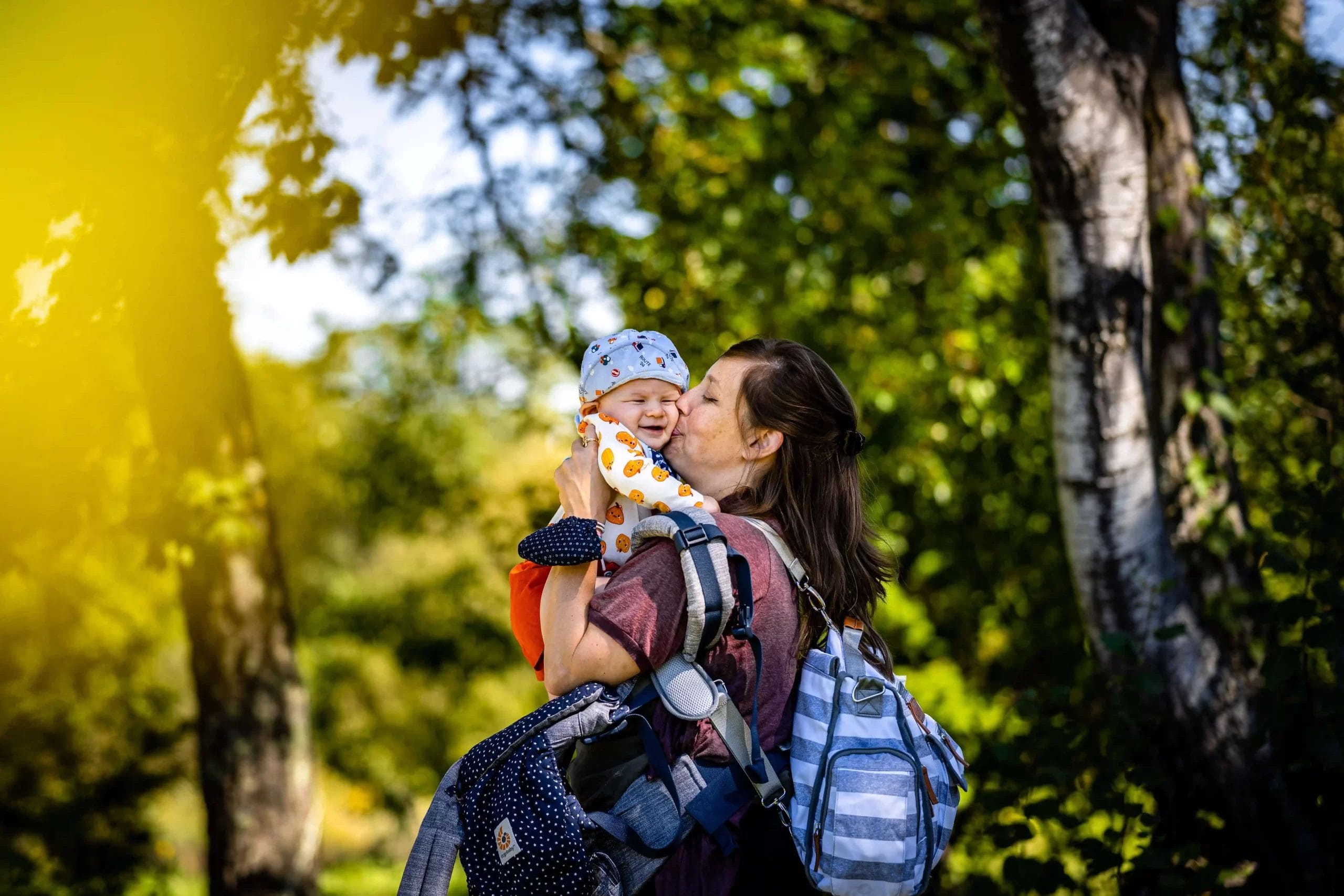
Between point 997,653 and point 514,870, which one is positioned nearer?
point 514,870

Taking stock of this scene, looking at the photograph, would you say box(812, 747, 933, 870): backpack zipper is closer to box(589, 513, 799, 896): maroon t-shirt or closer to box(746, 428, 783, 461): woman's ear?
box(589, 513, 799, 896): maroon t-shirt

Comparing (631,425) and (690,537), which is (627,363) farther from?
(690,537)

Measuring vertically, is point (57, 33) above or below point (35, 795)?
above

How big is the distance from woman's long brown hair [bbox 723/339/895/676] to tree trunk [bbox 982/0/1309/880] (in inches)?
51.6

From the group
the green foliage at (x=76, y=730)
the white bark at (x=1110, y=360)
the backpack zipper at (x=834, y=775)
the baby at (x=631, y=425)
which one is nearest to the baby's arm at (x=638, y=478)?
the baby at (x=631, y=425)

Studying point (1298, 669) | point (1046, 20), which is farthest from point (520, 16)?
point (1298, 669)

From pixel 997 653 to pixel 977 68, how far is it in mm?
3650

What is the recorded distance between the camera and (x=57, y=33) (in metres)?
3.21

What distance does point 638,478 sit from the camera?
224cm

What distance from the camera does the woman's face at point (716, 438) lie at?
2.36 metres

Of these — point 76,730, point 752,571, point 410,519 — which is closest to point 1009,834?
point 752,571

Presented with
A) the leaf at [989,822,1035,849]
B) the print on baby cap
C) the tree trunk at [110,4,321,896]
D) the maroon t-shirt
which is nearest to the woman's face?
the print on baby cap

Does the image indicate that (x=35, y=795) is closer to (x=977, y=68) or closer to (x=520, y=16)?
(x=520, y=16)

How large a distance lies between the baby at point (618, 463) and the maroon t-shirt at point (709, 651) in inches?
4.5
